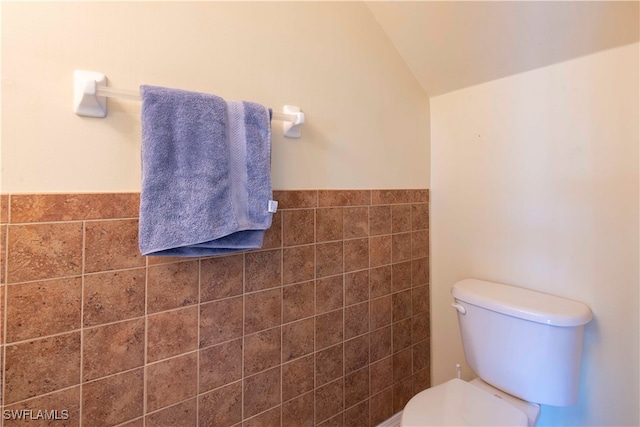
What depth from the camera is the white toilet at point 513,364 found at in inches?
36.4

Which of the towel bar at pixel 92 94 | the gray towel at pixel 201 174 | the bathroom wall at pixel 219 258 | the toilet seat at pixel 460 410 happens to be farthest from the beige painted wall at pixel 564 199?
the towel bar at pixel 92 94

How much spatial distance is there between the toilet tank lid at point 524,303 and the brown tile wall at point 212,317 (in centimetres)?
31

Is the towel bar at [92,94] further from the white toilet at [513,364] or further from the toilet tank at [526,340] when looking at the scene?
the toilet tank at [526,340]

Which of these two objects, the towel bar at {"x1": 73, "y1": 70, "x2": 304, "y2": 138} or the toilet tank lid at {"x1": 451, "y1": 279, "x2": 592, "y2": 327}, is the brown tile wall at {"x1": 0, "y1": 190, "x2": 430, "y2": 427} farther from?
the toilet tank lid at {"x1": 451, "y1": 279, "x2": 592, "y2": 327}

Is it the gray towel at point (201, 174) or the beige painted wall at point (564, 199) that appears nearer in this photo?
the gray towel at point (201, 174)

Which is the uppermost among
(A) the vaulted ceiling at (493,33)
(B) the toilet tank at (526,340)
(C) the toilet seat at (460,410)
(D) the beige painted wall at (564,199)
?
(A) the vaulted ceiling at (493,33)

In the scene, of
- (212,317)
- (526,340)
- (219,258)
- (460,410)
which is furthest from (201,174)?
(526,340)

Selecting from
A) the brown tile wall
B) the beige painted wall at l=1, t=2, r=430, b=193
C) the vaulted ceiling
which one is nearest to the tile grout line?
the brown tile wall

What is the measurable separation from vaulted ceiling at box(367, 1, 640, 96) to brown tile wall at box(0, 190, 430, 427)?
0.62 m

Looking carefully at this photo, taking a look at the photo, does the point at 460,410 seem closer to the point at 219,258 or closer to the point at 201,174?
the point at 219,258

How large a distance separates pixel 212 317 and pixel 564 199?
1.33 metres

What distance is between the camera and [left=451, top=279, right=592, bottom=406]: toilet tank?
0.95 meters

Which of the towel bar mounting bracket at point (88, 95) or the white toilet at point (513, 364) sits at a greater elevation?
the towel bar mounting bracket at point (88, 95)

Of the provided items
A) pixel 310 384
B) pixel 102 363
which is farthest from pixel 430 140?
pixel 102 363
